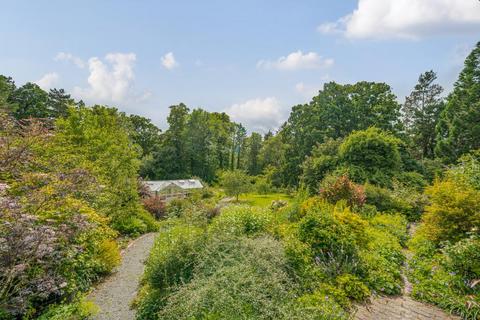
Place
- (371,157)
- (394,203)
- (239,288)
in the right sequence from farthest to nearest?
(371,157)
(394,203)
(239,288)

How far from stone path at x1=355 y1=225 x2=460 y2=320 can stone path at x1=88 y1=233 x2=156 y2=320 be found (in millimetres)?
5090

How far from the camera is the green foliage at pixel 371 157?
17.3 meters

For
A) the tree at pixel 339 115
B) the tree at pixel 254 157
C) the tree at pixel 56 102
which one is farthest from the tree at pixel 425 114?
the tree at pixel 56 102

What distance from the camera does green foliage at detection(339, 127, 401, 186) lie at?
1733 cm

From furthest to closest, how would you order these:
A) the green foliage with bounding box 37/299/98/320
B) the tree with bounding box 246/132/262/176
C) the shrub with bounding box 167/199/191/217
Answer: the tree with bounding box 246/132/262/176 → the shrub with bounding box 167/199/191/217 → the green foliage with bounding box 37/299/98/320

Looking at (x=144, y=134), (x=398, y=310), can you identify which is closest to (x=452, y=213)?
(x=398, y=310)

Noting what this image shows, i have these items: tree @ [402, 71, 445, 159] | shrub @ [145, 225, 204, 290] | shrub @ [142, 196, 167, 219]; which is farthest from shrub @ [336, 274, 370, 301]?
tree @ [402, 71, 445, 159]

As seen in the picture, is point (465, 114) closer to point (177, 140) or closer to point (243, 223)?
point (243, 223)

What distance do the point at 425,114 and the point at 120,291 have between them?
33732mm

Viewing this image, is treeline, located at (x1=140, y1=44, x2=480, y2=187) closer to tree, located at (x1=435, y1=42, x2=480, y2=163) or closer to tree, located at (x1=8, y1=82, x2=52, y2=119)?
tree, located at (x1=435, y1=42, x2=480, y2=163)

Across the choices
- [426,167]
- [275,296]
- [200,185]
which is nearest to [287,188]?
[200,185]

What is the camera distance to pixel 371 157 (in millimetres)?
17625

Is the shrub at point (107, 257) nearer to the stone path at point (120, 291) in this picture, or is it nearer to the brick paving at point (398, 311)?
the stone path at point (120, 291)

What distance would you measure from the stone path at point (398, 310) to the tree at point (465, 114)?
2072cm
